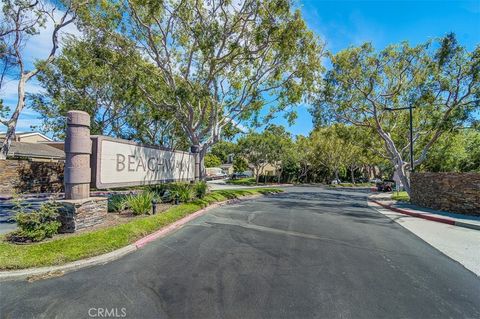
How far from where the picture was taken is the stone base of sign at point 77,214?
271 inches

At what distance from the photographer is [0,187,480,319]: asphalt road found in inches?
148

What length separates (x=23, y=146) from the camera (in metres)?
27.9

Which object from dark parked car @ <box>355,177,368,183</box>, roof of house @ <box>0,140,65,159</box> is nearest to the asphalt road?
roof of house @ <box>0,140,65,159</box>

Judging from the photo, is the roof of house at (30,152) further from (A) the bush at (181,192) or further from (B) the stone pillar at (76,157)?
(B) the stone pillar at (76,157)

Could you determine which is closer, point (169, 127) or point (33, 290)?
point (33, 290)

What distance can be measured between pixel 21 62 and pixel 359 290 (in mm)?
23407

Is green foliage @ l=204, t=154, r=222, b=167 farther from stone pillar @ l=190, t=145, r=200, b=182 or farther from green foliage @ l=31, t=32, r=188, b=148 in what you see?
stone pillar @ l=190, t=145, r=200, b=182

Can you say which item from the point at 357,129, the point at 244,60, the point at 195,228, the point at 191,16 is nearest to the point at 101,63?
the point at 191,16

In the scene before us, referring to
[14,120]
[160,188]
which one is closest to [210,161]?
[14,120]

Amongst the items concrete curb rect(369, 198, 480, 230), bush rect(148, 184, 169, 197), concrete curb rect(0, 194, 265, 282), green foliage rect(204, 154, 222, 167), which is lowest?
concrete curb rect(369, 198, 480, 230)

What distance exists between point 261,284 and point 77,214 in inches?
208

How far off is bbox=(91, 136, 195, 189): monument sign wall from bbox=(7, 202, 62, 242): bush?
1.76m

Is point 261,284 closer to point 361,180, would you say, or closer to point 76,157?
point 76,157

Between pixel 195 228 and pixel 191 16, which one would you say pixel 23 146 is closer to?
pixel 191 16
